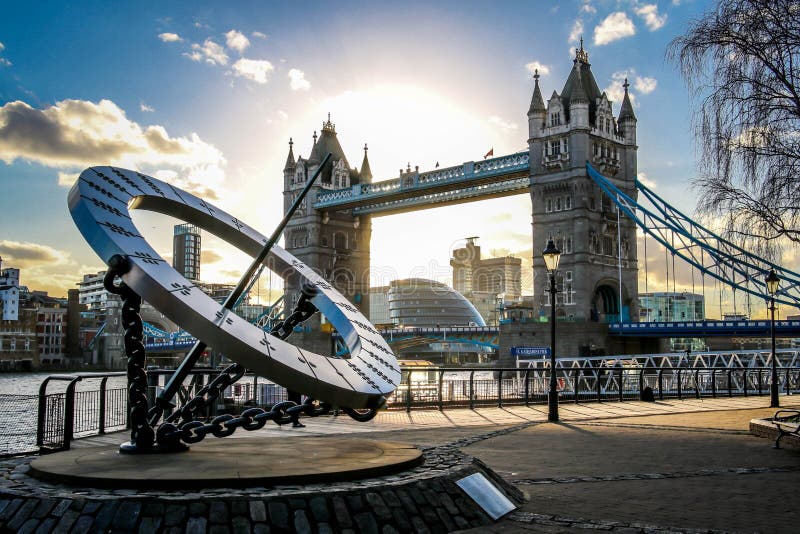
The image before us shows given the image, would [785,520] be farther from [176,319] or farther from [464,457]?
[176,319]

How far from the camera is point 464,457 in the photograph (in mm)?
7211

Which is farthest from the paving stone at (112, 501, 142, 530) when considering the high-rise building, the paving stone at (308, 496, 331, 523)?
the high-rise building

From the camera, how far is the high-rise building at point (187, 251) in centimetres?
18275

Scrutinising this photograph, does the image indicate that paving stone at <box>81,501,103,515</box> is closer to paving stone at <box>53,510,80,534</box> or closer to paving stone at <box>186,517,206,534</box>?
paving stone at <box>53,510,80,534</box>

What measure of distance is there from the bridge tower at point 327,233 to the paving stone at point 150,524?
66.5m

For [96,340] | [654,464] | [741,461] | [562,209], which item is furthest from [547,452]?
[96,340]

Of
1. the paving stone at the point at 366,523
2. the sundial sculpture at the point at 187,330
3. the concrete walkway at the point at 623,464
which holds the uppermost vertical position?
the sundial sculpture at the point at 187,330

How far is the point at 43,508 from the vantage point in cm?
511

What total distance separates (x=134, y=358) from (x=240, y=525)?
268cm

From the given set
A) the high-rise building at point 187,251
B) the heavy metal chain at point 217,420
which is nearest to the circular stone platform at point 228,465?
the heavy metal chain at point 217,420

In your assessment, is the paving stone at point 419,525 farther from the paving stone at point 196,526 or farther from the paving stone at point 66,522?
the paving stone at point 66,522

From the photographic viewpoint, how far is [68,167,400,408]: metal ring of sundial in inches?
243

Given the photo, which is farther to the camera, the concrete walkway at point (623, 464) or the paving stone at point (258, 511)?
the concrete walkway at point (623, 464)

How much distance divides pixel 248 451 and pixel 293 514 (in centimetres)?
195
